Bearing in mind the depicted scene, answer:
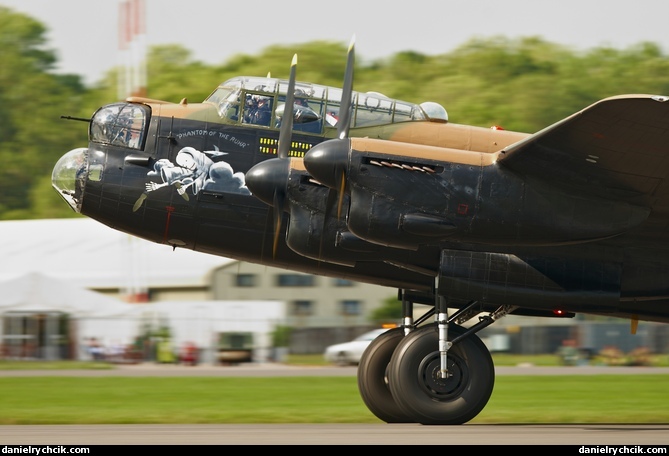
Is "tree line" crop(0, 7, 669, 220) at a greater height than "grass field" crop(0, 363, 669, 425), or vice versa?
"tree line" crop(0, 7, 669, 220)

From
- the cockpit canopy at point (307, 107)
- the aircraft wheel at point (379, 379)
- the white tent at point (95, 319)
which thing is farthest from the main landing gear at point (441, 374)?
the white tent at point (95, 319)

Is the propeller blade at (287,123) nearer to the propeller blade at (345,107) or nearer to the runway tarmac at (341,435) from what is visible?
the propeller blade at (345,107)

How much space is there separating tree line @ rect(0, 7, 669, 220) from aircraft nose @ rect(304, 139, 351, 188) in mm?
61205

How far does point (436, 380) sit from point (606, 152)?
3.56 metres

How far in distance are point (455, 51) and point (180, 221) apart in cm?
8141

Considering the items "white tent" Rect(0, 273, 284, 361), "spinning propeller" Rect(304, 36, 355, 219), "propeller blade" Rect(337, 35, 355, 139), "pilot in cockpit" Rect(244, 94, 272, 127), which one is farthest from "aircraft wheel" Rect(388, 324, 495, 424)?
"white tent" Rect(0, 273, 284, 361)

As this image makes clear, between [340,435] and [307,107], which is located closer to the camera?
A: [340,435]

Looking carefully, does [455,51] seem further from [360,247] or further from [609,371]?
[360,247]

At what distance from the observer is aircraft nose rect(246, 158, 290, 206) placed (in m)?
14.3

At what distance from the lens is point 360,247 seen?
14.8m

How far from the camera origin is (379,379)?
53.6 feet

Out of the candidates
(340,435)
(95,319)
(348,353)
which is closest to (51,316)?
(95,319)

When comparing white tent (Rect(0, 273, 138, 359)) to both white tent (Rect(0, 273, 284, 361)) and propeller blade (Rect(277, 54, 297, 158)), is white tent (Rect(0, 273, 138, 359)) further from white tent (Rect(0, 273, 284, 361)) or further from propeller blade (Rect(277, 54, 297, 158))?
propeller blade (Rect(277, 54, 297, 158))

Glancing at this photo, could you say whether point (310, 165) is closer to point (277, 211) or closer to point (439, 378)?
point (277, 211)
